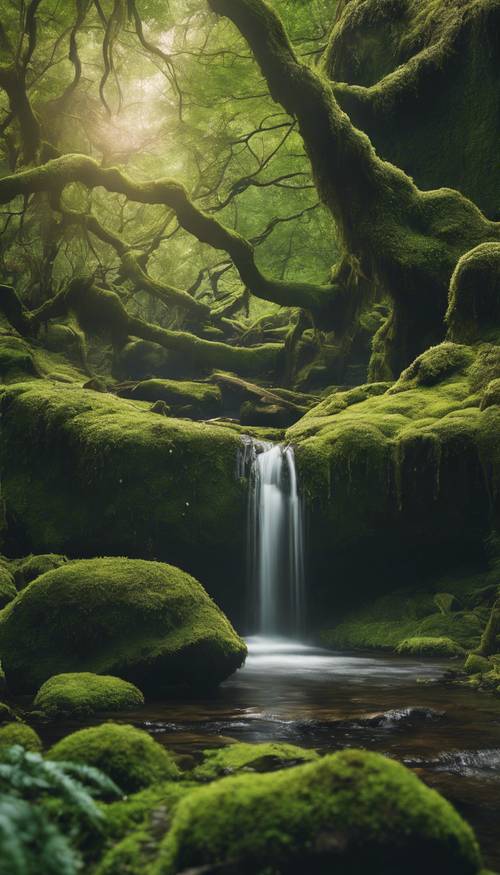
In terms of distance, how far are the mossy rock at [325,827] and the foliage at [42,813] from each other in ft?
1.19

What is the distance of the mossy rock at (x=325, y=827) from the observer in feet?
8.16

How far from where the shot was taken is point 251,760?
4.36 metres

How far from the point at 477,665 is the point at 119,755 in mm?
6499

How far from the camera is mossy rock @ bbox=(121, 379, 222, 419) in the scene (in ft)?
63.2

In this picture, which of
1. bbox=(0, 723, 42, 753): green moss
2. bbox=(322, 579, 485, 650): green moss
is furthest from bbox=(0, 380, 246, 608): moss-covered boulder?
bbox=(0, 723, 42, 753): green moss

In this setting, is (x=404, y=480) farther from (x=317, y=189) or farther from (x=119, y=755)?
(x=119, y=755)

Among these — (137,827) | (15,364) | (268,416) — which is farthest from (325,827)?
(15,364)

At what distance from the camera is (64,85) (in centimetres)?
2103

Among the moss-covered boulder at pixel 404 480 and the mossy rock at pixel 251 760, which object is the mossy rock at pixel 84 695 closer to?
the mossy rock at pixel 251 760

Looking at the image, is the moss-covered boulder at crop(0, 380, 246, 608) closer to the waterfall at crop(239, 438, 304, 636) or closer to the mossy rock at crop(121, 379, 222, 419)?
the waterfall at crop(239, 438, 304, 636)

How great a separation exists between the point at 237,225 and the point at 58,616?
22.5 m

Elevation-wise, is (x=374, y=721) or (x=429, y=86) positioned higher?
(x=429, y=86)

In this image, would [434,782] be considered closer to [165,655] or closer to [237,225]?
[165,655]

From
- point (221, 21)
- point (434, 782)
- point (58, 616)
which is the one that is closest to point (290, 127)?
point (221, 21)
